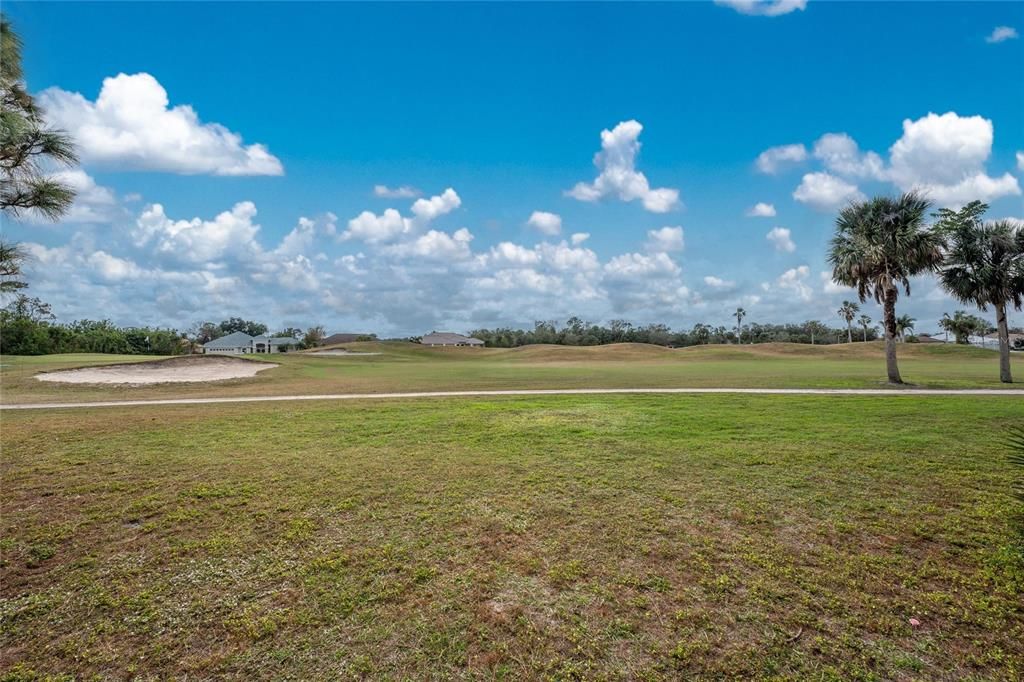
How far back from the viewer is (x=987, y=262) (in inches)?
922

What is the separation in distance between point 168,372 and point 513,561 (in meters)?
27.7

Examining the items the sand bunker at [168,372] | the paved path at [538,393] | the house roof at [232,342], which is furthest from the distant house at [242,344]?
the paved path at [538,393]

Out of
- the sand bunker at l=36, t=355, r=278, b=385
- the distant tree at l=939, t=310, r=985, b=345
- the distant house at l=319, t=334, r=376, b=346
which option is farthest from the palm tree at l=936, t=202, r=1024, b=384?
the distant house at l=319, t=334, r=376, b=346

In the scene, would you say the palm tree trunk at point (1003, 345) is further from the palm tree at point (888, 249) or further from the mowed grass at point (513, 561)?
the mowed grass at point (513, 561)

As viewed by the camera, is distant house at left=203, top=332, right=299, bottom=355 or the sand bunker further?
distant house at left=203, top=332, right=299, bottom=355

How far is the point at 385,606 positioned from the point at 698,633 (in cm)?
254

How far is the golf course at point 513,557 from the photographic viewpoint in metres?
3.72

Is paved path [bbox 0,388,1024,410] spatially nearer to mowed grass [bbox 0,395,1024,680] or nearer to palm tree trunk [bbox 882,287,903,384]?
palm tree trunk [bbox 882,287,903,384]

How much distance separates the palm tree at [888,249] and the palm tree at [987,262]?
1290mm

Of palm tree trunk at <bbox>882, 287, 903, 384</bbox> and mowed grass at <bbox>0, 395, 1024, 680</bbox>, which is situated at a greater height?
palm tree trunk at <bbox>882, 287, 903, 384</bbox>

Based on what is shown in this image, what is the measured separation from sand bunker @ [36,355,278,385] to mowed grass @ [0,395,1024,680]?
1595 centimetres

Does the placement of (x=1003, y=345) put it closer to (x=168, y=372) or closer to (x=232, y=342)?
(x=168, y=372)

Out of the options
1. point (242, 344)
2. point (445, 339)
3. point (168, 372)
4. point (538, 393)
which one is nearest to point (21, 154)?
point (538, 393)

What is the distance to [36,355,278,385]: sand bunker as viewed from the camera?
76.9ft
